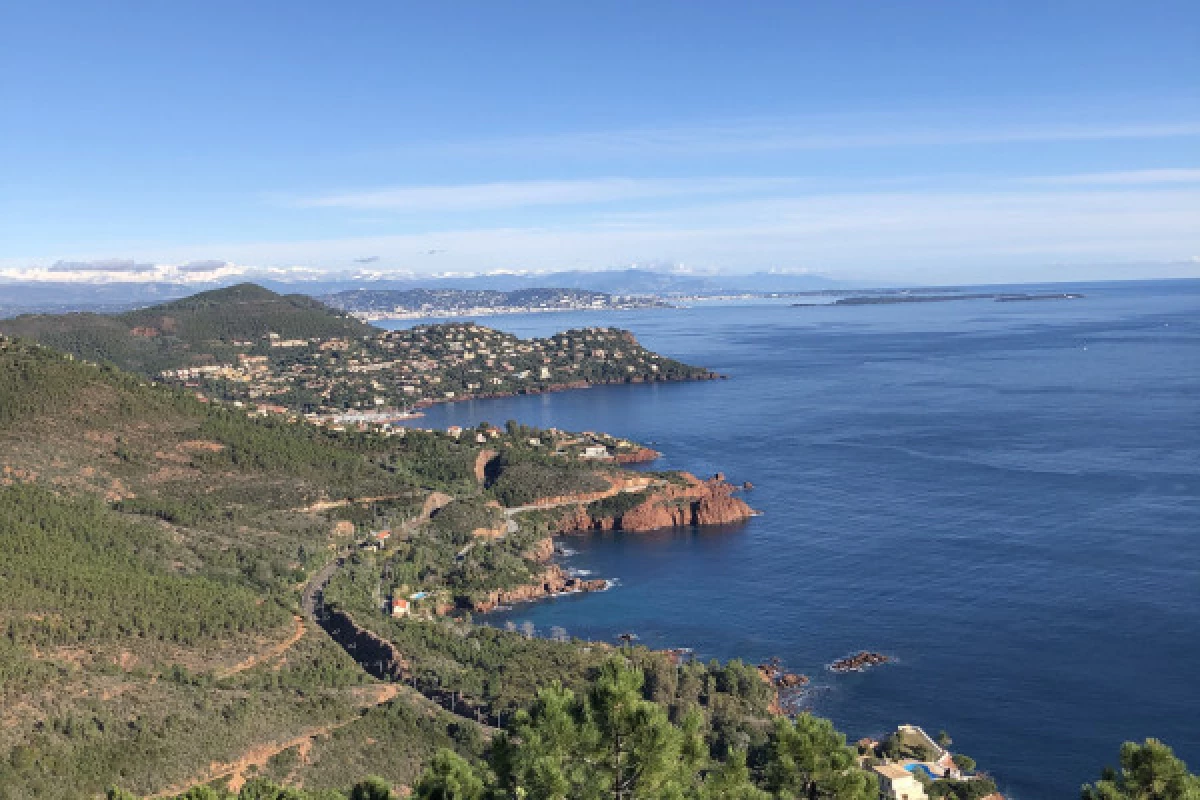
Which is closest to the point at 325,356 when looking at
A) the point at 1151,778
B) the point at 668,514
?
the point at 668,514

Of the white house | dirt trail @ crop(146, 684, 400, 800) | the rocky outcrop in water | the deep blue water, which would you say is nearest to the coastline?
the deep blue water

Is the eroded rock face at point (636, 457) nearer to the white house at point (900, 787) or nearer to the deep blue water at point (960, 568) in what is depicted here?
the deep blue water at point (960, 568)

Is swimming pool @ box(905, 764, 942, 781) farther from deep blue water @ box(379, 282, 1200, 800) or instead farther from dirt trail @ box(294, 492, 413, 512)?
dirt trail @ box(294, 492, 413, 512)

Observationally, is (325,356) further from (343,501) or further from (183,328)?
(343,501)

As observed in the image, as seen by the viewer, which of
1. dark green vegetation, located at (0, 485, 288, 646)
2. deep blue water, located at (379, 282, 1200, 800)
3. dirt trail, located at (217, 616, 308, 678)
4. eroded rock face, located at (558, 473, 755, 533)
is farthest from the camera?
eroded rock face, located at (558, 473, 755, 533)

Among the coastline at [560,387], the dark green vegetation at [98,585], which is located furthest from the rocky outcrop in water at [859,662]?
the coastline at [560,387]

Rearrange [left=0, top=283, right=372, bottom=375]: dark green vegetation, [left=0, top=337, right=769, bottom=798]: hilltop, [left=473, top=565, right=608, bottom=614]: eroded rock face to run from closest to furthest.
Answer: [left=0, top=337, right=769, bottom=798]: hilltop, [left=473, top=565, right=608, bottom=614]: eroded rock face, [left=0, top=283, right=372, bottom=375]: dark green vegetation
